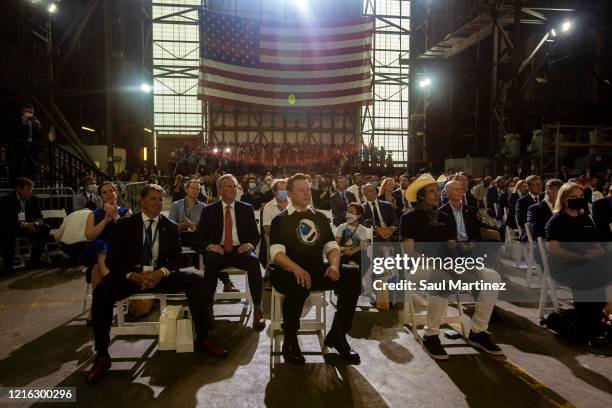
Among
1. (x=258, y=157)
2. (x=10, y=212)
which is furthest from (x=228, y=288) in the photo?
(x=258, y=157)

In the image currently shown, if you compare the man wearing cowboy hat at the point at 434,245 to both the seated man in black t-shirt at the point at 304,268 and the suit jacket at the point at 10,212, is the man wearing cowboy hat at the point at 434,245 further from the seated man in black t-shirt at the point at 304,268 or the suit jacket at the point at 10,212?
the suit jacket at the point at 10,212

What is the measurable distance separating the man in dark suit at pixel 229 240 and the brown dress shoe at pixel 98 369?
1310 millimetres

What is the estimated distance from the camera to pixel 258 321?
5.14 meters

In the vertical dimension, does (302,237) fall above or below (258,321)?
above

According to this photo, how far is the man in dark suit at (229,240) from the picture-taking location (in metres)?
5.17

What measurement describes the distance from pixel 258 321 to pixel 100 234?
6.57ft

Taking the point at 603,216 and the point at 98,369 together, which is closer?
the point at 98,369

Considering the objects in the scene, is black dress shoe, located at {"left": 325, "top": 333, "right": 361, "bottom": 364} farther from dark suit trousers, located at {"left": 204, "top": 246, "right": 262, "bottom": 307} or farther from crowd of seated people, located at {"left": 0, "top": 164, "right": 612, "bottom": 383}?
dark suit trousers, located at {"left": 204, "top": 246, "right": 262, "bottom": 307}

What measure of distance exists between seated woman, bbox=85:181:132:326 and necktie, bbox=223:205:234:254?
1225 mm

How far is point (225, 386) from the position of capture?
374cm

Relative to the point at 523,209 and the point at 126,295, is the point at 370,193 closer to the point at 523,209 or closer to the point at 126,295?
the point at 523,209

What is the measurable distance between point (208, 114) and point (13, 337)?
23632 millimetres

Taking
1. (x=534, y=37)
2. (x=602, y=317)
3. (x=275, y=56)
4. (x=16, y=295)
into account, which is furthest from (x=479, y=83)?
(x=16, y=295)

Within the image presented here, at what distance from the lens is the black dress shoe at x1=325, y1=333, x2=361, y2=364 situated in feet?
13.8
